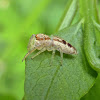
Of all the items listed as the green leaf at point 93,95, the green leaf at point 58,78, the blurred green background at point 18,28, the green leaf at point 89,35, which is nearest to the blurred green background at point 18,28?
the blurred green background at point 18,28

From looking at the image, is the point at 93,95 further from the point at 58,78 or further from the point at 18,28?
the point at 18,28

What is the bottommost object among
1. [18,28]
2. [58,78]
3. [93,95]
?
[93,95]

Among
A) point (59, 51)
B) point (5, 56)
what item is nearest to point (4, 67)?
point (5, 56)

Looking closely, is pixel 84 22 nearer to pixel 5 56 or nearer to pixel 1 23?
pixel 5 56

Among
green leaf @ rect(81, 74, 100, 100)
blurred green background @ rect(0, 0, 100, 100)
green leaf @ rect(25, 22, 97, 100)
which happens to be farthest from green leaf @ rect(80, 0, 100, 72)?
blurred green background @ rect(0, 0, 100, 100)

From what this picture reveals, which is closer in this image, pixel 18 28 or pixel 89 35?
pixel 89 35

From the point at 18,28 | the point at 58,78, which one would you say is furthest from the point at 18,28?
the point at 58,78

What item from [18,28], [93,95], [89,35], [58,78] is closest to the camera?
[58,78]

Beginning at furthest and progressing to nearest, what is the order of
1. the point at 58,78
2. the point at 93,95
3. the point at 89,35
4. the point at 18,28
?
the point at 18,28 < the point at 89,35 < the point at 93,95 < the point at 58,78

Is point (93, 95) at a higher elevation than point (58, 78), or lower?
lower
